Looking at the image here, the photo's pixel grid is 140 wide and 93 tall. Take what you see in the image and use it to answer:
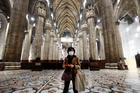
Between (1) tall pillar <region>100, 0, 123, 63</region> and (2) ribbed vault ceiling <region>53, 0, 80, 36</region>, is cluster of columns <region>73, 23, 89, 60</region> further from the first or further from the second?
(2) ribbed vault ceiling <region>53, 0, 80, 36</region>

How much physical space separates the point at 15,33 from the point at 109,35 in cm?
892

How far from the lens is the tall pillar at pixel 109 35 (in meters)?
7.18

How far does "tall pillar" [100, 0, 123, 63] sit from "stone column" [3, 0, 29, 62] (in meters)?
8.35

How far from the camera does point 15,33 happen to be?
6.34 meters

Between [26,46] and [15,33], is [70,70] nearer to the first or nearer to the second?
[15,33]

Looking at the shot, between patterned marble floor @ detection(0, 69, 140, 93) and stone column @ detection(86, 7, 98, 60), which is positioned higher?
stone column @ detection(86, 7, 98, 60)

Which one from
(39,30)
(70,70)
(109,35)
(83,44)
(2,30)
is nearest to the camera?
(70,70)

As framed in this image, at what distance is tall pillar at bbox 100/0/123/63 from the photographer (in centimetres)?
718

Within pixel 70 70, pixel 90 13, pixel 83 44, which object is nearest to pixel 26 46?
pixel 83 44

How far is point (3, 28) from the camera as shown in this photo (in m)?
16.1

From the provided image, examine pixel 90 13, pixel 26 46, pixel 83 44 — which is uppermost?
pixel 90 13

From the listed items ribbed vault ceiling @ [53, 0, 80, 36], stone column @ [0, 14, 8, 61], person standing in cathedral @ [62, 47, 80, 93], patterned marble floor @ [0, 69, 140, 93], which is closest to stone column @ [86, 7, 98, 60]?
patterned marble floor @ [0, 69, 140, 93]

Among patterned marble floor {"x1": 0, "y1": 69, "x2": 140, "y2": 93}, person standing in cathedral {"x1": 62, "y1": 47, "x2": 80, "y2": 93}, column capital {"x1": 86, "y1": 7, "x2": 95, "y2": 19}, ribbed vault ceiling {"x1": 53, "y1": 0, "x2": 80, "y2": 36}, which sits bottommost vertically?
patterned marble floor {"x1": 0, "y1": 69, "x2": 140, "y2": 93}

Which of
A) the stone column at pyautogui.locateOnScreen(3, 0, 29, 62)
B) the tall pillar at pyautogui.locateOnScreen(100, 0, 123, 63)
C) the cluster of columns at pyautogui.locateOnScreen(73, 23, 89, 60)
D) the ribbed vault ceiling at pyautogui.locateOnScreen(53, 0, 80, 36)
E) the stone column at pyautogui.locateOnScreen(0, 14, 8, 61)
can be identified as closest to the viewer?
the stone column at pyautogui.locateOnScreen(3, 0, 29, 62)
